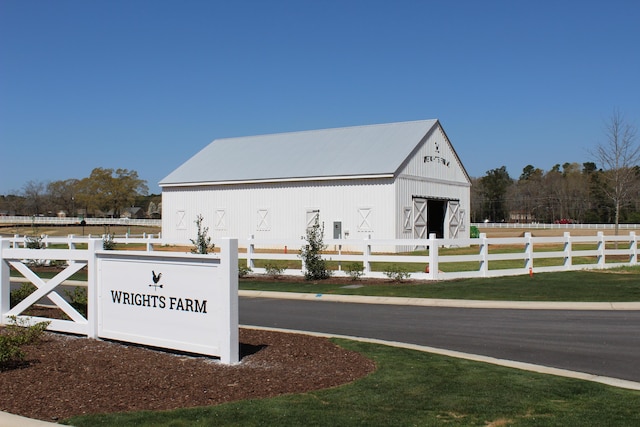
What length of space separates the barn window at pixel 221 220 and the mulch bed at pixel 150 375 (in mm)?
32499

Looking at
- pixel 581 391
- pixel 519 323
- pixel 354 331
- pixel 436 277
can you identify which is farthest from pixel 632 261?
pixel 581 391

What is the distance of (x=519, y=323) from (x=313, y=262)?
31.7 ft

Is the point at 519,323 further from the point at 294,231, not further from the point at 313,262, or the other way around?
the point at 294,231

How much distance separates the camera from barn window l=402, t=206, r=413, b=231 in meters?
36.8

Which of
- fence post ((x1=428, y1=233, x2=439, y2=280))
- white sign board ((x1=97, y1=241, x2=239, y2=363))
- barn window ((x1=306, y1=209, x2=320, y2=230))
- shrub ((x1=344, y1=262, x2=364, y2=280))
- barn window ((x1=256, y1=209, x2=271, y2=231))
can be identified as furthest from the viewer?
barn window ((x1=256, y1=209, x2=271, y2=231))

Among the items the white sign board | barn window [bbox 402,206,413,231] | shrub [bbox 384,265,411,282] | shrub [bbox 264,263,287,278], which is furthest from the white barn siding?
the white sign board

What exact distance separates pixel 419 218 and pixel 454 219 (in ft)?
15.5

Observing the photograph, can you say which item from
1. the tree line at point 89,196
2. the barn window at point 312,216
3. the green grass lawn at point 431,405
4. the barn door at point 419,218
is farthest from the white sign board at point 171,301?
the tree line at point 89,196

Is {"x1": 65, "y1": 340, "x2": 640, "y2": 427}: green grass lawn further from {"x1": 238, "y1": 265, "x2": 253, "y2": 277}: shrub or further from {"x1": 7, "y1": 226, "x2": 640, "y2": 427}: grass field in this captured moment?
{"x1": 238, "y1": 265, "x2": 253, "y2": 277}: shrub

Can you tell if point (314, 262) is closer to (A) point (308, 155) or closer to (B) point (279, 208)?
Answer: (B) point (279, 208)

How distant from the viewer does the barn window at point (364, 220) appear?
1444 inches

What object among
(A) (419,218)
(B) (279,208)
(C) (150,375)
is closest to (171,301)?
(C) (150,375)

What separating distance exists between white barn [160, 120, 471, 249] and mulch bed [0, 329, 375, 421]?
2721cm

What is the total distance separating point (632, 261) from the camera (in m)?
25.6
